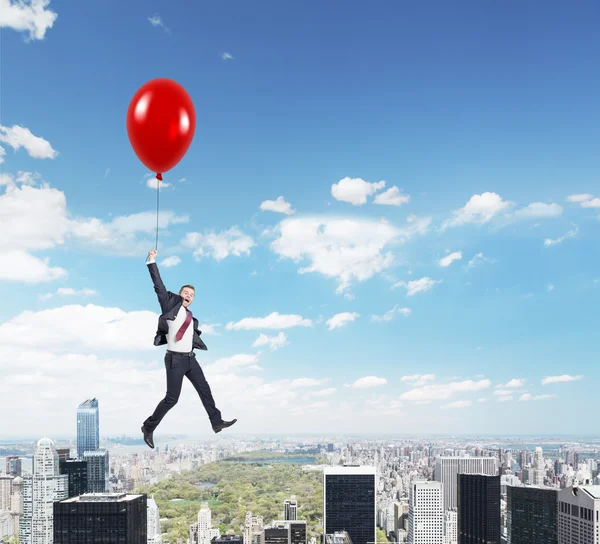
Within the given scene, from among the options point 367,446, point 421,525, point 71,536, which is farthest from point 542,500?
point 71,536

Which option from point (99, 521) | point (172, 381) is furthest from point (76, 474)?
point (172, 381)

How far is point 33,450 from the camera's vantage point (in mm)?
12016

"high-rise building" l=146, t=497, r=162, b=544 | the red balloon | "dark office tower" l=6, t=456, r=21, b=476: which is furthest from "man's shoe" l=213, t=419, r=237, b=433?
"dark office tower" l=6, t=456, r=21, b=476

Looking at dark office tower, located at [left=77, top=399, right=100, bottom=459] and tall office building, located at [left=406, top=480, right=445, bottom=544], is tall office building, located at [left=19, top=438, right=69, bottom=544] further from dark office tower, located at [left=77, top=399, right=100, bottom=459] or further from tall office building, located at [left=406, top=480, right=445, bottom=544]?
tall office building, located at [left=406, top=480, right=445, bottom=544]

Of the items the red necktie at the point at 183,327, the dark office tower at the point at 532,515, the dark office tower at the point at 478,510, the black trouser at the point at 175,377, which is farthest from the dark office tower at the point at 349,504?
the red necktie at the point at 183,327

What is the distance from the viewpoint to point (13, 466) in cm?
1207

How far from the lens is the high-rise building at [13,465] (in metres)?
11.9

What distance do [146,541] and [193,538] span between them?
1.30 m

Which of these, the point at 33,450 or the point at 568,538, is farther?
the point at 33,450

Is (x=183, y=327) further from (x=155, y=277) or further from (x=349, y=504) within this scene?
(x=349, y=504)

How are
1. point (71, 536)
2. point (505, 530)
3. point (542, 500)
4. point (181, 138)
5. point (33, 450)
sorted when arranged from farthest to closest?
1. point (33, 450)
2. point (505, 530)
3. point (542, 500)
4. point (71, 536)
5. point (181, 138)

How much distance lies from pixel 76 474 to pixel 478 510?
21.5 feet

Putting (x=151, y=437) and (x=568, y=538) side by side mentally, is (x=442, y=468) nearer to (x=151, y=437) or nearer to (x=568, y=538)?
(x=568, y=538)

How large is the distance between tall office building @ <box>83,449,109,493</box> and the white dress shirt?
414 inches
